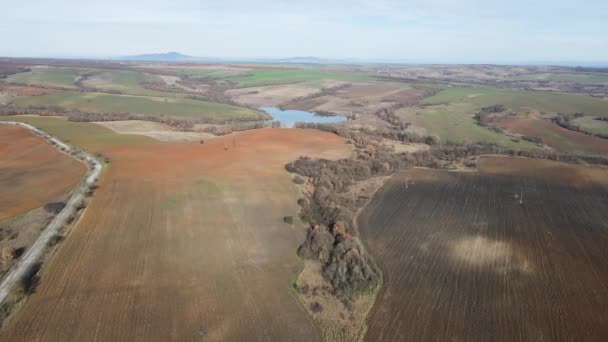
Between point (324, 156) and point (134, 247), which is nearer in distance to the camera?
point (134, 247)

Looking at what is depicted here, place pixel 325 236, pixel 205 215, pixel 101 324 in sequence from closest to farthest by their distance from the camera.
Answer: pixel 101 324
pixel 325 236
pixel 205 215

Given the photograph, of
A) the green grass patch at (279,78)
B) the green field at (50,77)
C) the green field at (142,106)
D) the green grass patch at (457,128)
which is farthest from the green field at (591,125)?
the green field at (50,77)

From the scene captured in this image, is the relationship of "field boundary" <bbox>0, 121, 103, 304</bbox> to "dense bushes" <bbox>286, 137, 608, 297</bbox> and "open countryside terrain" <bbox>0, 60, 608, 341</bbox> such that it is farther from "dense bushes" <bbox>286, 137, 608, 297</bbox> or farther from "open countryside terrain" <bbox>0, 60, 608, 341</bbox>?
"dense bushes" <bbox>286, 137, 608, 297</bbox>

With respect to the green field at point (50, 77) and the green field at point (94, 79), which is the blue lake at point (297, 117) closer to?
the green field at point (94, 79)

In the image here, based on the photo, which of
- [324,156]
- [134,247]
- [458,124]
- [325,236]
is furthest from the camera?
[458,124]

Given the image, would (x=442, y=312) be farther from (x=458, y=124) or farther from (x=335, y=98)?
(x=335, y=98)

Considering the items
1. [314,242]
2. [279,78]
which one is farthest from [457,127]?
[279,78]

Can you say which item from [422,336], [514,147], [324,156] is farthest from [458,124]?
[422,336]

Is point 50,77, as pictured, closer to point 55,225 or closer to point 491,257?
point 55,225
